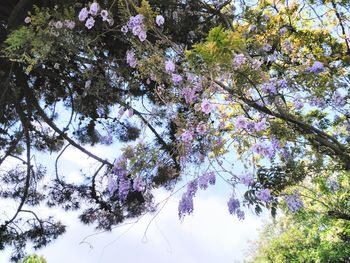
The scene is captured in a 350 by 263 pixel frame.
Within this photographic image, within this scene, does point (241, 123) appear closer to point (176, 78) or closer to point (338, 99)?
point (176, 78)

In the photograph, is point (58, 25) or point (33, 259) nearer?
point (58, 25)

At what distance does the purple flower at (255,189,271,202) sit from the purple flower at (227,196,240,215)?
15 centimetres

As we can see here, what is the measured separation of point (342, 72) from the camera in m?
5.67

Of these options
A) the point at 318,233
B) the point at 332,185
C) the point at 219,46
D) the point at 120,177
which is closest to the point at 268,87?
the point at 219,46

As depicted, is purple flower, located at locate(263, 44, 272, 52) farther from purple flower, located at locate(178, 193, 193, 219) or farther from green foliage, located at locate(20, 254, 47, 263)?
green foliage, located at locate(20, 254, 47, 263)

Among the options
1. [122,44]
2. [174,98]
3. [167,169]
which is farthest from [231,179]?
[122,44]

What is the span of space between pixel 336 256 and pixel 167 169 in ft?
22.5

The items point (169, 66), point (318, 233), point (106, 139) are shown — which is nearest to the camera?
point (169, 66)

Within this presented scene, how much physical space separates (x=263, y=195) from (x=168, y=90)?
3.18 ft

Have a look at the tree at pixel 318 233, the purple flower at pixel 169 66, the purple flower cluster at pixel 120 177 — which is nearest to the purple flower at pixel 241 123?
the purple flower at pixel 169 66

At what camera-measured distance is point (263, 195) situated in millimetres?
3123

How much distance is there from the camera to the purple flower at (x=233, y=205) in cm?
307

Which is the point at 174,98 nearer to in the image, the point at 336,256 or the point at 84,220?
the point at 84,220

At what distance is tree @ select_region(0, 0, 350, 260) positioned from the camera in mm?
3117
